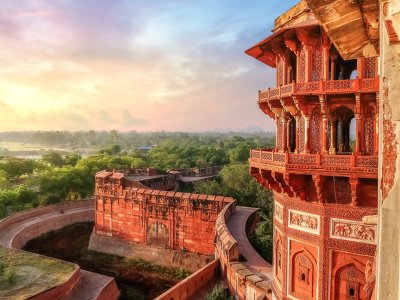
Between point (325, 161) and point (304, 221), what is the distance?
2093 mm

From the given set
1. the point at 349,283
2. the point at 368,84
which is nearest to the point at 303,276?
the point at 349,283

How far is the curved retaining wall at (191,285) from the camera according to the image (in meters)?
15.3

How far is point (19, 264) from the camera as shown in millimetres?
20594

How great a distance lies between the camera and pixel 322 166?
9375 millimetres

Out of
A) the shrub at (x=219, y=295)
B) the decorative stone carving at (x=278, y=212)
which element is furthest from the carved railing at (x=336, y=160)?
the shrub at (x=219, y=295)

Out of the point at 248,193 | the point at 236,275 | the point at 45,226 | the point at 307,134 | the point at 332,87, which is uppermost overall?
the point at 332,87

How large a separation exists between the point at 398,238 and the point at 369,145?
24.1ft

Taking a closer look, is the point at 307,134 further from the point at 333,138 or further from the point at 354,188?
the point at 354,188

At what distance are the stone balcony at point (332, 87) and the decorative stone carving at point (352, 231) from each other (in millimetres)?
3516

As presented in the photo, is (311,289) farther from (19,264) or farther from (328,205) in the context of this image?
(19,264)

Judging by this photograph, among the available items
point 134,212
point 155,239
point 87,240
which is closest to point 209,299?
point 155,239

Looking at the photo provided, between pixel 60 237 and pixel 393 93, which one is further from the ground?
pixel 393 93

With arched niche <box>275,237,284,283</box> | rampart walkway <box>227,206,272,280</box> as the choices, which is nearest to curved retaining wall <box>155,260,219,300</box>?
rampart walkway <box>227,206,272,280</box>

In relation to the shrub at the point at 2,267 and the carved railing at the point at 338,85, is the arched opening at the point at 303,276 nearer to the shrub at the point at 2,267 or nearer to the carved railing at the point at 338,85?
the carved railing at the point at 338,85
